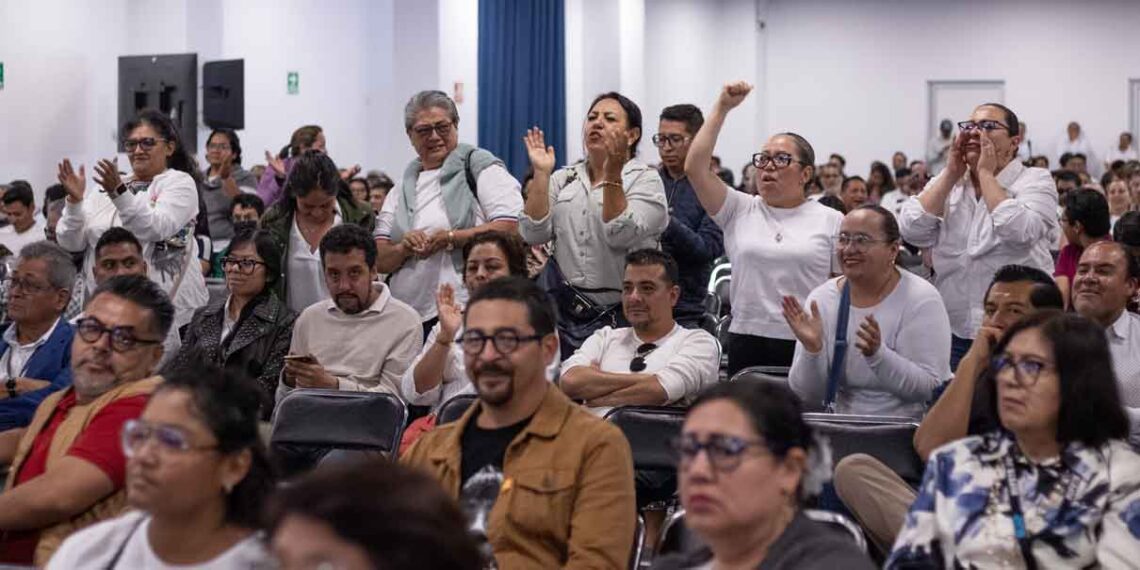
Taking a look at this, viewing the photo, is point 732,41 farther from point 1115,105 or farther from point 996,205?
point 996,205

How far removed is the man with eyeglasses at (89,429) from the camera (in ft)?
9.81

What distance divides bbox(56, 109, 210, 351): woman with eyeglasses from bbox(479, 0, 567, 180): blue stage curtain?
6.61 meters

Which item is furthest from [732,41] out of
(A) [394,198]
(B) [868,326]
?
(B) [868,326]

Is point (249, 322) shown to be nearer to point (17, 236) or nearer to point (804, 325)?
point (804, 325)

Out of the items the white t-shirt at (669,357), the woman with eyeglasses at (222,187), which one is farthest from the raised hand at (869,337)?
the woman with eyeglasses at (222,187)

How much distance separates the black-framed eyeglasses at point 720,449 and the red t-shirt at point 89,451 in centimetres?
117

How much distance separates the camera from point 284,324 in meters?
4.94

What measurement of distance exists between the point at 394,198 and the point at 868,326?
6.63 ft

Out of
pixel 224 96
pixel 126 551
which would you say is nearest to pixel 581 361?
pixel 126 551

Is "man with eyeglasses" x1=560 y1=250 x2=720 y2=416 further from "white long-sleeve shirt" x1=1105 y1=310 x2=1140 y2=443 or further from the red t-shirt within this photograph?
the red t-shirt

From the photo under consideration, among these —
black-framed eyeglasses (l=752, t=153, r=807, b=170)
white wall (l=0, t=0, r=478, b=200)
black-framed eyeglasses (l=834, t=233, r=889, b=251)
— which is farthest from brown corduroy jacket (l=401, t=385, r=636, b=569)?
white wall (l=0, t=0, r=478, b=200)

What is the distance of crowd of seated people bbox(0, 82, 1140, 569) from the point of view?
2420 millimetres

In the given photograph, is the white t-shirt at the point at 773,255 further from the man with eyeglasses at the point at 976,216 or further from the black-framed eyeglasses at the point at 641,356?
the black-framed eyeglasses at the point at 641,356

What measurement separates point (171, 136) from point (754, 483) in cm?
385
